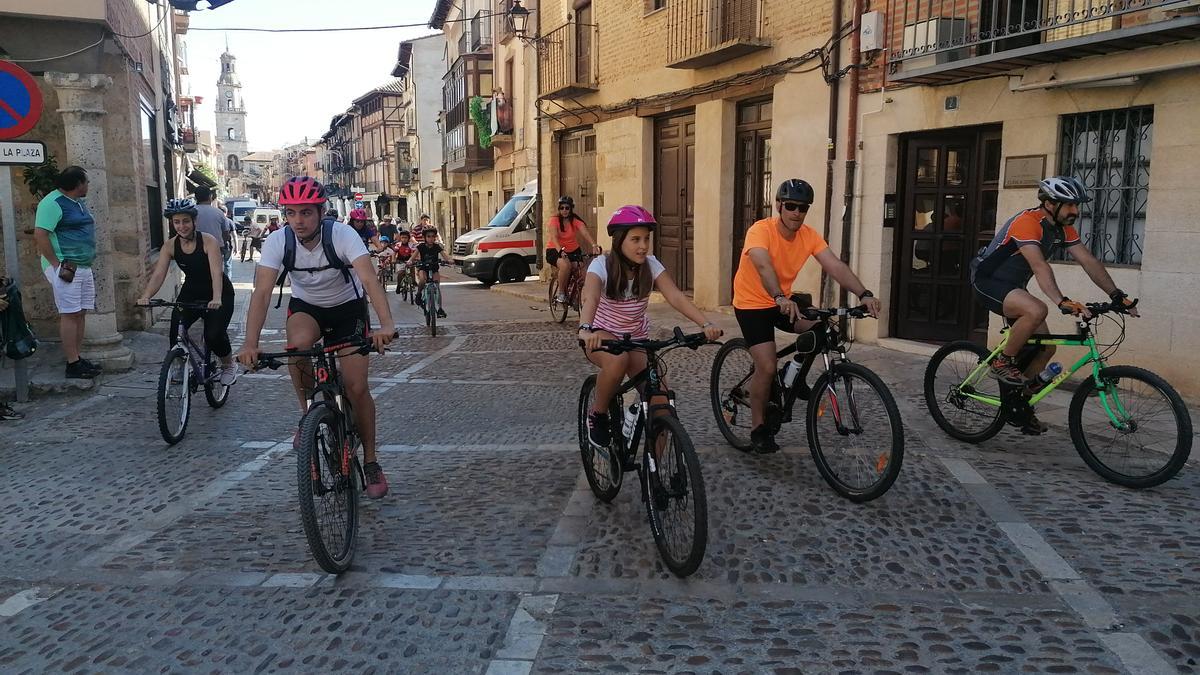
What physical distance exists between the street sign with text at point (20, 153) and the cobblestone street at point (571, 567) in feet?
7.32

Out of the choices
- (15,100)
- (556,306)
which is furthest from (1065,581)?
(556,306)

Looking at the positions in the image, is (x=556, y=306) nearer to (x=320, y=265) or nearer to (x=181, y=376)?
(x=181, y=376)

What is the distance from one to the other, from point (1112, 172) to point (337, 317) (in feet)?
22.3

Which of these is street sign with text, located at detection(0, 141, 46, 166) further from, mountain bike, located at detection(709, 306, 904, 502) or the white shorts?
mountain bike, located at detection(709, 306, 904, 502)

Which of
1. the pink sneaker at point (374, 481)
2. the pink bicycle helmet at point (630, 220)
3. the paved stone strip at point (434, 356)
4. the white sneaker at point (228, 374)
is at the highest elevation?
the pink bicycle helmet at point (630, 220)

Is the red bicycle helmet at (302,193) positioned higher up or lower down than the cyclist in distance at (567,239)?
higher up

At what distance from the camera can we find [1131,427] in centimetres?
509

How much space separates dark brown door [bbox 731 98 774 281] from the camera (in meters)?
13.0

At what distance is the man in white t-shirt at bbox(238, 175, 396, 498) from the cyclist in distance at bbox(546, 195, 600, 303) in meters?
6.95

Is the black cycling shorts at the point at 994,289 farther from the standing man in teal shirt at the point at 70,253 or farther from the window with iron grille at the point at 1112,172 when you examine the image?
the standing man in teal shirt at the point at 70,253

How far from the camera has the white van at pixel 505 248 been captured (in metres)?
20.6

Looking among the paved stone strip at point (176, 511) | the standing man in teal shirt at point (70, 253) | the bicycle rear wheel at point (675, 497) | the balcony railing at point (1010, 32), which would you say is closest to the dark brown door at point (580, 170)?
the balcony railing at point (1010, 32)

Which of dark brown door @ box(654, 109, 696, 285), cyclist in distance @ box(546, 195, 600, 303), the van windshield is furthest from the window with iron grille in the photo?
the van windshield

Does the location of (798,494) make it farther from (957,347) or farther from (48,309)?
(48,309)
